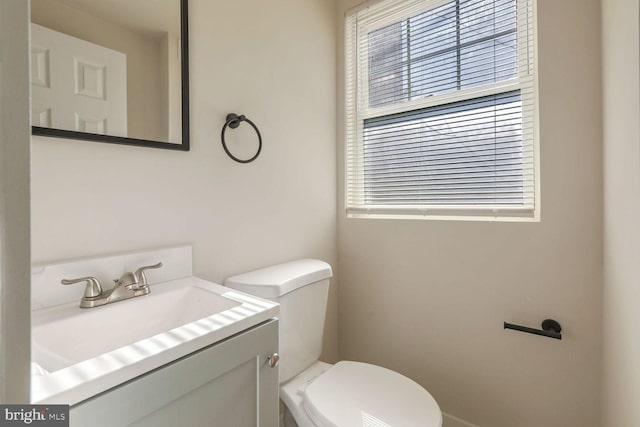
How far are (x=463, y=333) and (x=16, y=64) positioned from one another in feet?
5.30

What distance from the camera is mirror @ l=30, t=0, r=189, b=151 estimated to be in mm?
834

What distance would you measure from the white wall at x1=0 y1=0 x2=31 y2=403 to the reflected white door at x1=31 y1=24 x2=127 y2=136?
71cm

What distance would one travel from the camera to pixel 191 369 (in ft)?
2.12

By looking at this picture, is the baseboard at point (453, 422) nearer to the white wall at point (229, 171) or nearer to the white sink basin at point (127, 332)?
the white wall at point (229, 171)

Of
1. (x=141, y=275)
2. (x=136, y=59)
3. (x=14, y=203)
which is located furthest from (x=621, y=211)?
(x=136, y=59)

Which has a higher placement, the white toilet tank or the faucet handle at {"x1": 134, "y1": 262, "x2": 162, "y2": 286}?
the faucet handle at {"x1": 134, "y1": 262, "x2": 162, "y2": 286}

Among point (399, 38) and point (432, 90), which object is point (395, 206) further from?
point (399, 38)

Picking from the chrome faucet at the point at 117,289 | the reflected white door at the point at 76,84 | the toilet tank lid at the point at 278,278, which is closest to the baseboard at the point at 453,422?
the toilet tank lid at the point at 278,278

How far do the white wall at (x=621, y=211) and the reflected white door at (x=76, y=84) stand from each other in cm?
133

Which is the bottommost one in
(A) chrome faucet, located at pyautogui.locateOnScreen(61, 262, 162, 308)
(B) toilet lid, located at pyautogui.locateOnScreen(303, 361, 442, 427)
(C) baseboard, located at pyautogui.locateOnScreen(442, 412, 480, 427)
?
(C) baseboard, located at pyautogui.locateOnScreen(442, 412, 480, 427)

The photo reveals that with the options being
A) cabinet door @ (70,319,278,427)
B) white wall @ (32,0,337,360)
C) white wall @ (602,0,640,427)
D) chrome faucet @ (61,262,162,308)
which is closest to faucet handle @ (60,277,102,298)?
chrome faucet @ (61,262,162,308)

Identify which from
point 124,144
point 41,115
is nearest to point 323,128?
point 124,144

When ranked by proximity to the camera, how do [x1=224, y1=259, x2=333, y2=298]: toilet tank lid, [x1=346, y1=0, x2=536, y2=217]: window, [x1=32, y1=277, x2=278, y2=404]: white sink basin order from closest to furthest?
[x1=32, y1=277, x2=278, y2=404]: white sink basin
[x1=224, y1=259, x2=333, y2=298]: toilet tank lid
[x1=346, y1=0, x2=536, y2=217]: window

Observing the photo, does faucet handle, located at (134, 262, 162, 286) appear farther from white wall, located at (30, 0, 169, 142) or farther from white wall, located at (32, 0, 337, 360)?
white wall, located at (30, 0, 169, 142)
